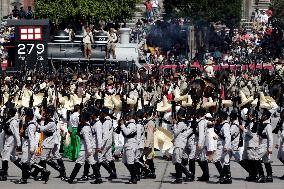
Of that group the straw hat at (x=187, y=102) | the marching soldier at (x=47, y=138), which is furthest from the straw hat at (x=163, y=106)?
the marching soldier at (x=47, y=138)

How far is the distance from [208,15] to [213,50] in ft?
8.34

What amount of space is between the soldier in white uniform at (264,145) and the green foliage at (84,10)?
30608 mm

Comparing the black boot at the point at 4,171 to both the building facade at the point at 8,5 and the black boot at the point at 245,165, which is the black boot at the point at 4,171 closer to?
the black boot at the point at 245,165

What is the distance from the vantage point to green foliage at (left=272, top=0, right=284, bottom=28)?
206ft

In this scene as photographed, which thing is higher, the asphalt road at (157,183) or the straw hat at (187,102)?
the straw hat at (187,102)

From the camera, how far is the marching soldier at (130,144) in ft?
91.1

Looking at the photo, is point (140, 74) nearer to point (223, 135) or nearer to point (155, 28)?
point (223, 135)

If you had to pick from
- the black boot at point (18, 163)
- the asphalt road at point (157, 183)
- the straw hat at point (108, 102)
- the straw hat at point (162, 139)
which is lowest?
the asphalt road at point (157, 183)

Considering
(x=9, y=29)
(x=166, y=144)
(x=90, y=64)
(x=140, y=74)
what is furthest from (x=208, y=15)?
(x=166, y=144)

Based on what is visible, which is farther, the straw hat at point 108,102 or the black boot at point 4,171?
the straw hat at point 108,102

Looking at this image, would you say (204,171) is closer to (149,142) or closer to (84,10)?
(149,142)

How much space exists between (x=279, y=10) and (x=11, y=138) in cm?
3686

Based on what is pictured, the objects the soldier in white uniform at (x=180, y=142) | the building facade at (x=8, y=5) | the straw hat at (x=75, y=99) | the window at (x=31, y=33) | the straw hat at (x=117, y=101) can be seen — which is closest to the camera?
the soldier in white uniform at (x=180, y=142)

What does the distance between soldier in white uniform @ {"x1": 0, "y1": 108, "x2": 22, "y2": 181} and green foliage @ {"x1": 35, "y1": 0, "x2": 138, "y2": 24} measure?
3029 centimetres
